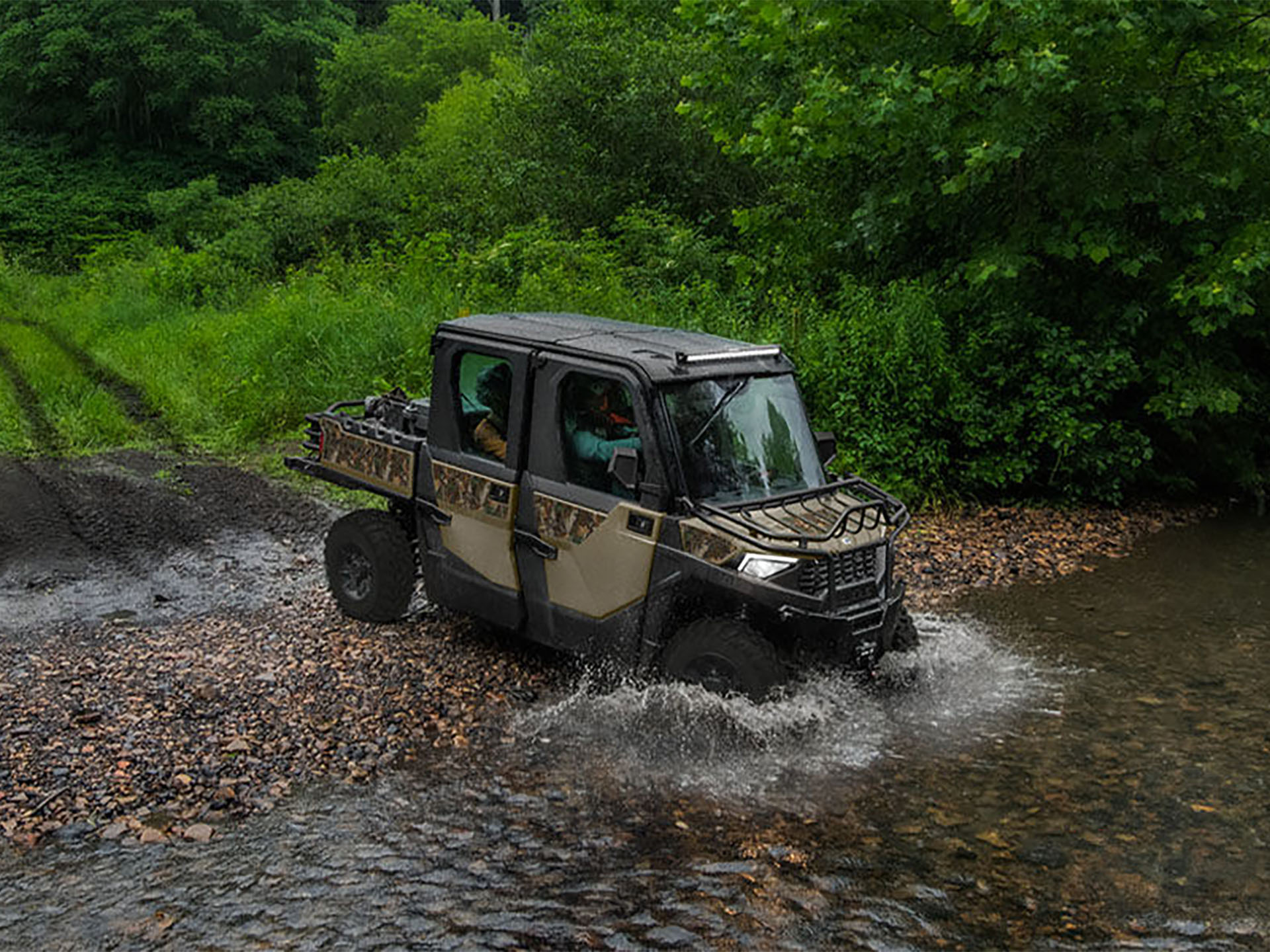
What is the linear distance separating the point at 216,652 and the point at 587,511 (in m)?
2.83

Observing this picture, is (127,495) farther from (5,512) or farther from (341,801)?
(341,801)

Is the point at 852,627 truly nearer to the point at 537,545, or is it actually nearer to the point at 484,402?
the point at 537,545

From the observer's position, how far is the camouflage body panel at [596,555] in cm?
656

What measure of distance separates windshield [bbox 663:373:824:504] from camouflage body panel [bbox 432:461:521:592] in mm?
1161

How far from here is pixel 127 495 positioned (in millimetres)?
11773

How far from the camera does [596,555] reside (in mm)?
6750

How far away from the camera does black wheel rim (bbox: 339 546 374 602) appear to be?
27.5 ft

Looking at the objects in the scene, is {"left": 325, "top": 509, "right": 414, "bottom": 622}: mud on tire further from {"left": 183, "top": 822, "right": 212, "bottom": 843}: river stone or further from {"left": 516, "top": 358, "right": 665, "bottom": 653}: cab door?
{"left": 183, "top": 822, "right": 212, "bottom": 843}: river stone

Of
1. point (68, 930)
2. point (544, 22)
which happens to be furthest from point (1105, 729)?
point (544, 22)

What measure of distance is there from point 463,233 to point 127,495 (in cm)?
934

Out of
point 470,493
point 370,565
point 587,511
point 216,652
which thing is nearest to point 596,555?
point 587,511

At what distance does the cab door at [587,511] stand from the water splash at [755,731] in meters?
0.44

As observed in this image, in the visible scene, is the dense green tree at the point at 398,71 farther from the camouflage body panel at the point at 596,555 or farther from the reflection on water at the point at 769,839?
the reflection on water at the point at 769,839

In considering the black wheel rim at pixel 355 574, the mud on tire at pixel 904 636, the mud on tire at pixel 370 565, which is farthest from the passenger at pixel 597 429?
the black wheel rim at pixel 355 574
